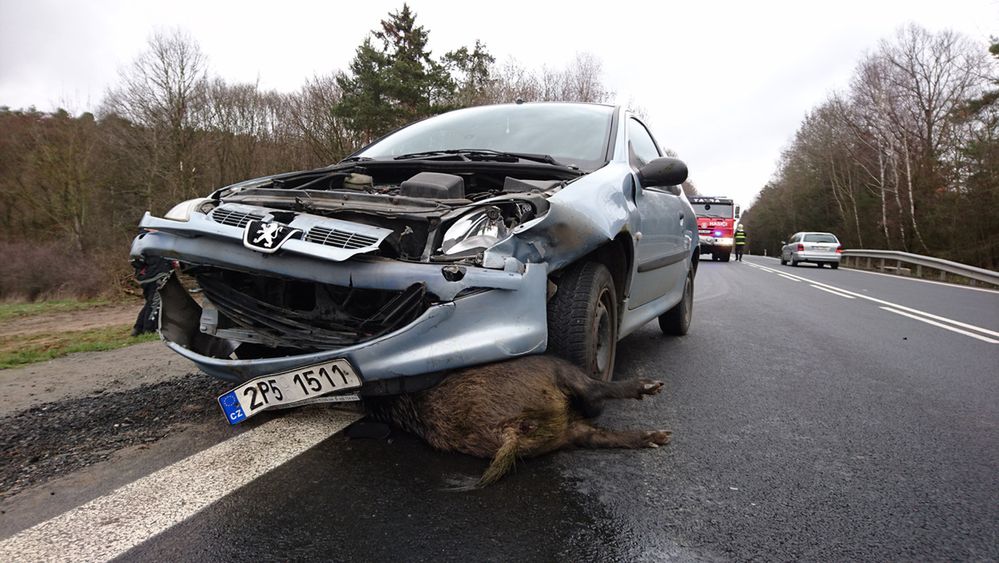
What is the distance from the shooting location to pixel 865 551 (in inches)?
64.7

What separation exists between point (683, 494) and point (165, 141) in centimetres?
2843

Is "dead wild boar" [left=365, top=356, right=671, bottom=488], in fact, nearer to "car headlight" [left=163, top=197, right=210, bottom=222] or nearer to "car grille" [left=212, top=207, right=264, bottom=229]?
"car grille" [left=212, top=207, right=264, bottom=229]

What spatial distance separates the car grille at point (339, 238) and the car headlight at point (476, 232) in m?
0.30

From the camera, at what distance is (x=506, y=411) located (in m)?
2.06

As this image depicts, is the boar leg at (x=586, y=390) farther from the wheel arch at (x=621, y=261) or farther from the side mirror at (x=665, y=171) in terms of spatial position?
the side mirror at (x=665, y=171)

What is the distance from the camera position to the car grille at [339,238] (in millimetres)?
2076

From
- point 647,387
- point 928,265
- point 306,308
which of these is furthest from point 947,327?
point 928,265

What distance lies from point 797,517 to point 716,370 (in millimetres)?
2207

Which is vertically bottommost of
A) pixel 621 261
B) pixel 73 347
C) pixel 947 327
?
pixel 947 327

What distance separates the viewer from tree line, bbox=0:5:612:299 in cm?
2456

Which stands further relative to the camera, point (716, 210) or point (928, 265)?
point (716, 210)

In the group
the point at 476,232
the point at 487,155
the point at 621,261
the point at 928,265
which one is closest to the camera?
the point at 476,232

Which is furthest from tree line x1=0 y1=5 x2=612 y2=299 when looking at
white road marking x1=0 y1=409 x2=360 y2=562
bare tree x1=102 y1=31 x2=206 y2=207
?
white road marking x1=0 y1=409 x2=360 y2=562

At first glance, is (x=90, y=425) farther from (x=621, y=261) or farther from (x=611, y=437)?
(x=621, y=261)
